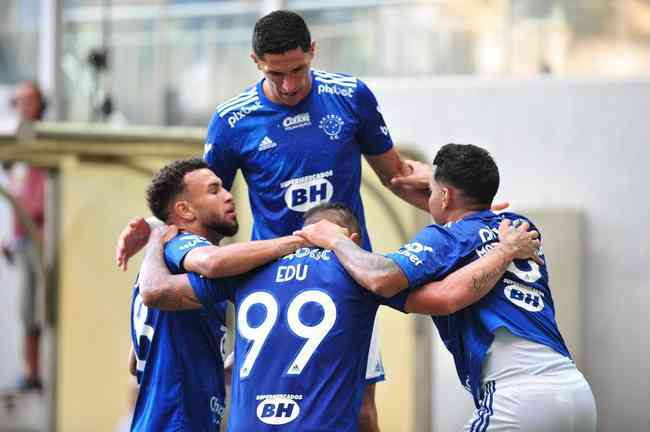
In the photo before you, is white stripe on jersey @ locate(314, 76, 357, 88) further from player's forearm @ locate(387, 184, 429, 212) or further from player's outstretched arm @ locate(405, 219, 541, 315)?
player's outstretched arm @ locate(405, 219, 541, 315)

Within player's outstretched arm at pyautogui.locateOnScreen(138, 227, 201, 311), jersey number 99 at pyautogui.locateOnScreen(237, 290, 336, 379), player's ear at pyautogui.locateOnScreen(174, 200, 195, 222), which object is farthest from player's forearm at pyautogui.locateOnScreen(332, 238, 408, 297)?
player's ear at pyautogui.locateOnScreen(174, 200, 195, 222)

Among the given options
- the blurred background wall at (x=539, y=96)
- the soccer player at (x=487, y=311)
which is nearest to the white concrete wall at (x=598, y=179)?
the blurred background wall at (x=539, y=96)

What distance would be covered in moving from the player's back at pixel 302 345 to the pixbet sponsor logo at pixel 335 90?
1229mm

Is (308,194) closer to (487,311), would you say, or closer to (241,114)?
(241,114)

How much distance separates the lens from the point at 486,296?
5.20 meters

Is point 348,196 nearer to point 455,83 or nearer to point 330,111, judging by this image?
point 330,111

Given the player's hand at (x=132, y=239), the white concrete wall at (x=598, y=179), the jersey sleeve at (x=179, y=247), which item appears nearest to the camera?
the jersey sleeve at (x=179, y=247)

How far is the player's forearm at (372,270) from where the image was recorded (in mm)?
4969

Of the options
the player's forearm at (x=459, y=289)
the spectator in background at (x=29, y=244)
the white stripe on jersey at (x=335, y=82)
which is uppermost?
the white stripe on jersey at (x=335, y=82)

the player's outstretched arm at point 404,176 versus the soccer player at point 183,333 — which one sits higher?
the player's outstretched arm at point 404,176

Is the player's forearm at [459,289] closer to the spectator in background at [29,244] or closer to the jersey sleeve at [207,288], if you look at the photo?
the jersey sleeve at [207,288]

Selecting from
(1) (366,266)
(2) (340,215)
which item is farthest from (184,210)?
(1) (366,266)

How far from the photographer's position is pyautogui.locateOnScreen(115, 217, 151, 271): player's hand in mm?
5949

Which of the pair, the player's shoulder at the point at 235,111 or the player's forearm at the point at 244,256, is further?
the player's shoulder at the point at 235,111
